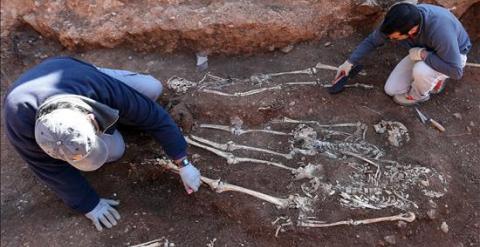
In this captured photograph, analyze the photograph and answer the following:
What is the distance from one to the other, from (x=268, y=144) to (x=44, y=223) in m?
1.64

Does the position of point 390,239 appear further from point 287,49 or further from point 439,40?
point 287,49

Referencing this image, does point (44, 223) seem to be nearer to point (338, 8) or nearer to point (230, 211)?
point (230, 211)

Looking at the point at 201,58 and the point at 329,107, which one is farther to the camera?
the point at 201,58

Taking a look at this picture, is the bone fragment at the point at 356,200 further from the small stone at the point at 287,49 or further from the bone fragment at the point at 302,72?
the small stone at the point at 287,49

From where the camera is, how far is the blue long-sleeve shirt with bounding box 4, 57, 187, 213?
7.81 feet

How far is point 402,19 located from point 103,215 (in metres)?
2.27

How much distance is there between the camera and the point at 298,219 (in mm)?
2830

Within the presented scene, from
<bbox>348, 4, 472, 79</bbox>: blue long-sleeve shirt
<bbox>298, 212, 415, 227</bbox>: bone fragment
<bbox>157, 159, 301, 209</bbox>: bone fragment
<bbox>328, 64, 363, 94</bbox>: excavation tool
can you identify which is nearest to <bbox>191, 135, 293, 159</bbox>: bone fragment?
<bbox>157, 159, 301, 209</bbox>: bone fragment

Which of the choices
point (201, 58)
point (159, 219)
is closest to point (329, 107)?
point (201, 58)

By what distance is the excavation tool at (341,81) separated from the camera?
3348 millimetres

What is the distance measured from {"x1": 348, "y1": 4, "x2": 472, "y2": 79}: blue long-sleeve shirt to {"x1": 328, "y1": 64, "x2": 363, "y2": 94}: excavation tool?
21cm

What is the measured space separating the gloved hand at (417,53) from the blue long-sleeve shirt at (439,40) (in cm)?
3

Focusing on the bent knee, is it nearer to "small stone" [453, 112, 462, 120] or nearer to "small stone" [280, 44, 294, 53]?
"small stone" [280, 44, 294, 53]

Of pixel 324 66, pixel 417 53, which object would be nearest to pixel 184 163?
pixel 324 66
